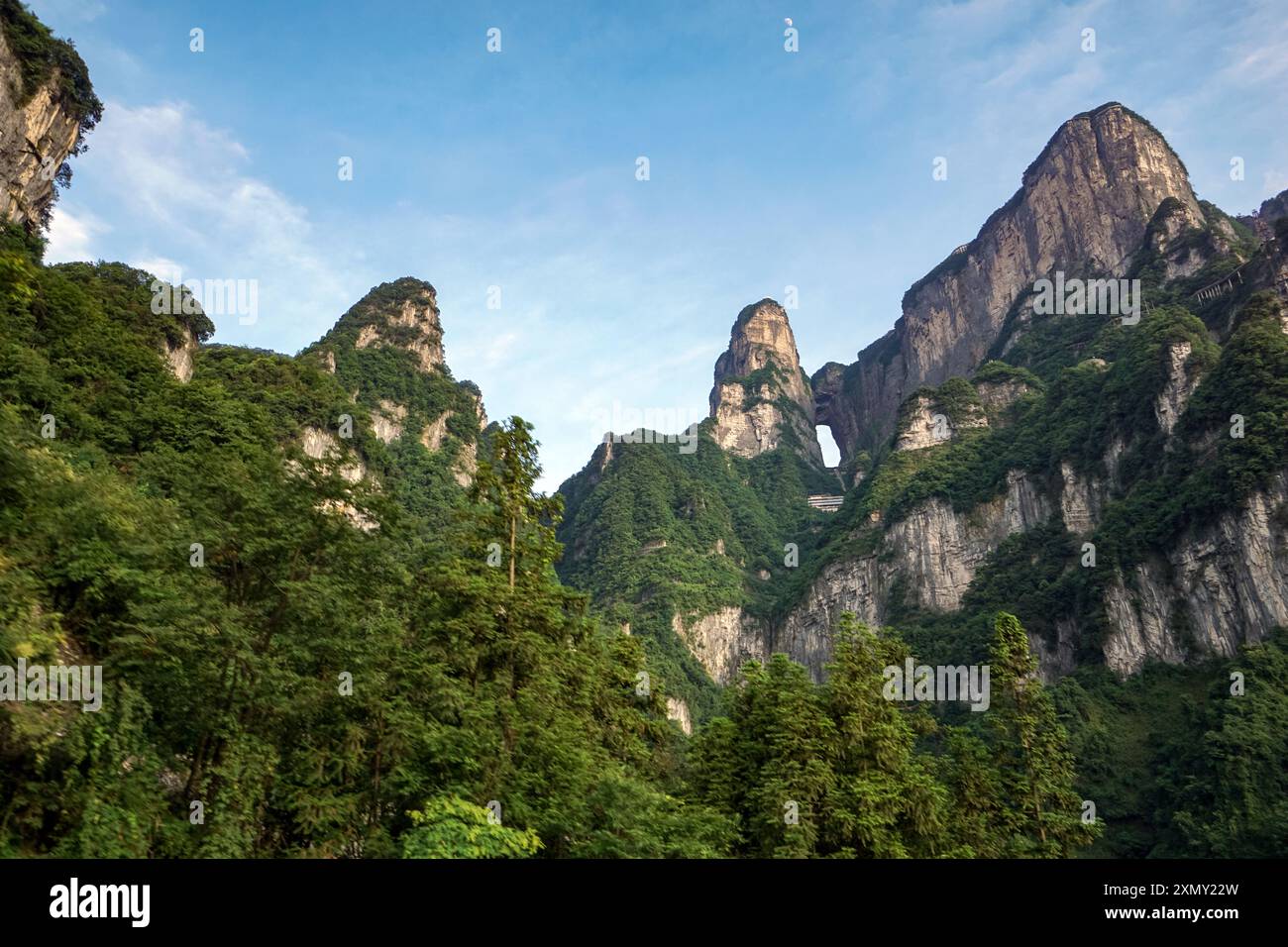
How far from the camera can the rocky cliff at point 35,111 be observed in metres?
42.3

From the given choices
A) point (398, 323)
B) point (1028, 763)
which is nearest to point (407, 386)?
point (398, 323)

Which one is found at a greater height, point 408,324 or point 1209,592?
point 408,324

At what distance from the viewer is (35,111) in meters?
44.3

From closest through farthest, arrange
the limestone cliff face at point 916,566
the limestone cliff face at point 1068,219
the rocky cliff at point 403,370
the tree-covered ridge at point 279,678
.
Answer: the tree-covered ridge at point 279,678 < the rocky cliff at point 403,370 < the limestone cliff face at point 916,566 < the limestone cliff face at point 1068,219

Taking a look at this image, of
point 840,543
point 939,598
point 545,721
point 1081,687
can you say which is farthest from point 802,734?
point 840,543

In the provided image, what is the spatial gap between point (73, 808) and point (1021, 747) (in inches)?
945

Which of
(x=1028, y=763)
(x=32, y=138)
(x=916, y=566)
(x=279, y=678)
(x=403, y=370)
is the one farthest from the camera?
(x=403, y=370)

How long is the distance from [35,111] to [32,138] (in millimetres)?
1554

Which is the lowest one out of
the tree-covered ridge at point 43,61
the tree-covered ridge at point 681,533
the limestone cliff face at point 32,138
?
the tree-covered ridge at point 681,533

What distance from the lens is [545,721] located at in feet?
47.9

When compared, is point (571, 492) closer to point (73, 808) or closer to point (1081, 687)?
point (1081, 687)

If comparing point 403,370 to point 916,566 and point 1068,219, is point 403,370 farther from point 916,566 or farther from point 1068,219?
point 1068,219

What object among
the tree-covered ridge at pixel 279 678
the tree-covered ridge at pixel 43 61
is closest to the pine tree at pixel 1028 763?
the tree-covered ridge at pixel 279 678

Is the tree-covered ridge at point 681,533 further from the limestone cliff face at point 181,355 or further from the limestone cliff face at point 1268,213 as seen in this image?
the limestone cliff face at point 1268,213
